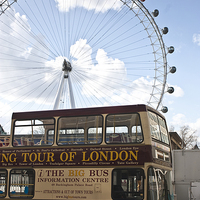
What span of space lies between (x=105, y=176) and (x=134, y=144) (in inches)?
58.1

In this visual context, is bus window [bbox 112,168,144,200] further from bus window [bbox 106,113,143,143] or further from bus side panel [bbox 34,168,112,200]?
bus window [bbox 106,113,143,143]

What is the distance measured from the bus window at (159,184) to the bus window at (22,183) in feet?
14.2

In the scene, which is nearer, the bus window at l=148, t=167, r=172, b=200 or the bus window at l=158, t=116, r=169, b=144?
the bus window at l=148, t=167, r=172, b=200

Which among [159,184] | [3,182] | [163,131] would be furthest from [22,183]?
[163,131]

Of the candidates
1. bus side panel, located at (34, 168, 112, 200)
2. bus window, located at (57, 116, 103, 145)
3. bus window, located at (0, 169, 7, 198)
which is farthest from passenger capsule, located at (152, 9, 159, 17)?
bus window, located at (0, 169, 7, 198)

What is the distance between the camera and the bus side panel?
11312 mm

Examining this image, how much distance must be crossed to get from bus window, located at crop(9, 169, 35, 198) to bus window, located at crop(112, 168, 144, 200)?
315 cm

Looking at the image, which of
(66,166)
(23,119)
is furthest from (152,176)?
(23,119)

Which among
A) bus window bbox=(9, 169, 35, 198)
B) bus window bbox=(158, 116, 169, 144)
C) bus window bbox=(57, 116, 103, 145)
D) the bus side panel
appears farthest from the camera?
bus window bbox=(158, 116, 169, 144)

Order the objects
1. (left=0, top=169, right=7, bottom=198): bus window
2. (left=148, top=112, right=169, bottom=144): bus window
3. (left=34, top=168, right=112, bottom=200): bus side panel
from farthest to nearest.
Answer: (left=0, top=169, right=7, bottom=198): bus window, (left=148, top=112, right=169, bottom=144): bus window, (left=34, top=168, right=112, bottom=200): bus side panel

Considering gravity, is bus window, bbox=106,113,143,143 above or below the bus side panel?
above

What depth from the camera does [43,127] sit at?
12.5 metres

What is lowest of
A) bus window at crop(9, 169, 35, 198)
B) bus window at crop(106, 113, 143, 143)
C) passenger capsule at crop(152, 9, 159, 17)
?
bus window at crop(9, 169, 35, 198)

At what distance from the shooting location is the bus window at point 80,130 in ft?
38.7
